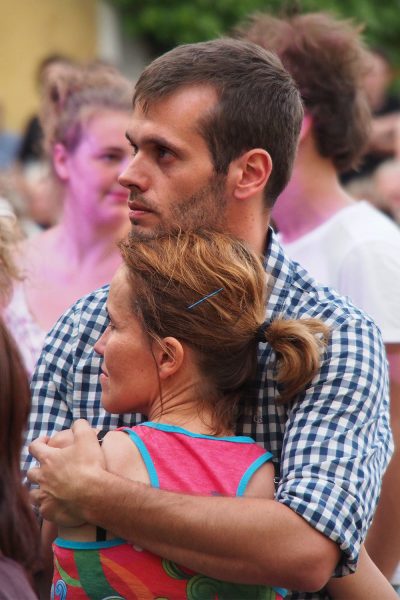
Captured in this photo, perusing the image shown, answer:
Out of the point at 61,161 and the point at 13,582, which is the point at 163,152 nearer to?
the point at 13,582

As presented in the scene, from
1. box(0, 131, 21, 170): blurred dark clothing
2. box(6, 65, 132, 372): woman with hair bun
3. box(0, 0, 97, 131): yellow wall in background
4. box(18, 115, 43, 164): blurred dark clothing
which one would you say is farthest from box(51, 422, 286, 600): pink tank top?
box(0, 0, 97, 131): yellow wall in background

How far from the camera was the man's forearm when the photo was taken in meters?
2.42

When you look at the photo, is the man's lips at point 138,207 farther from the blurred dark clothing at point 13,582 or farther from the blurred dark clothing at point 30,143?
the blurred dark clothing at point 30,143

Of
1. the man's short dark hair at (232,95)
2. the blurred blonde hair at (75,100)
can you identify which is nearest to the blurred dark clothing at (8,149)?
the blurred blonde hair at (75,100)

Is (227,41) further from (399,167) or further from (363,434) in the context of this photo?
(399,167)

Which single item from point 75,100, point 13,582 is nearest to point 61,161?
point 75,100

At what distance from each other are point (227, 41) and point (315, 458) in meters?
1.28

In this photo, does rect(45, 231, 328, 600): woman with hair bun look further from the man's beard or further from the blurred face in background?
the blurred face in background

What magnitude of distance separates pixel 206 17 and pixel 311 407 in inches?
501

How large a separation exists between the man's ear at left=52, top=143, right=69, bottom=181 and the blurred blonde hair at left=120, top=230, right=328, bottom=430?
101 inches

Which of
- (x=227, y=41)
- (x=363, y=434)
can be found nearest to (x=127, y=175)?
(x=227, y=41)

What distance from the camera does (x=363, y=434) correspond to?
259cm

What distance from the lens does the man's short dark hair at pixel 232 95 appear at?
10.1 feet

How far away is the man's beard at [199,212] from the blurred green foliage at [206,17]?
37.7 feet
